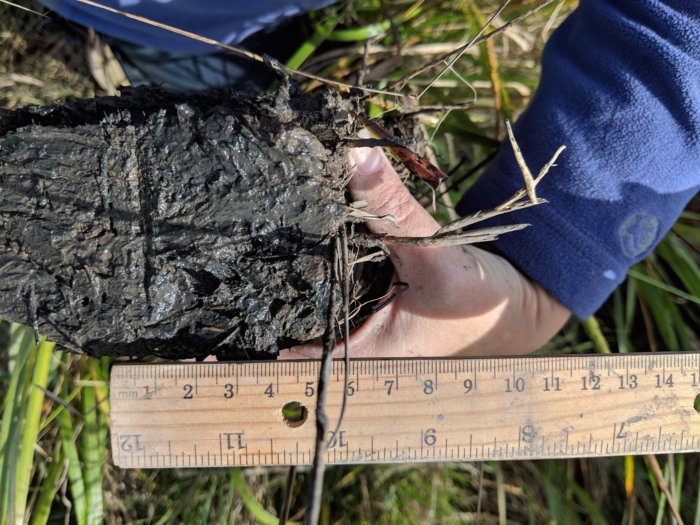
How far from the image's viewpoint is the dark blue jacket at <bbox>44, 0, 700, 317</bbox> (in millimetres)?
1170

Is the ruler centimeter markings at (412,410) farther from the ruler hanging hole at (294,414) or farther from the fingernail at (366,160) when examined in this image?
the fingernail at (366,160)

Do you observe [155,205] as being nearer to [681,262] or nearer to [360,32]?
[360,32]

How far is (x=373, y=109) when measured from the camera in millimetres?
1456

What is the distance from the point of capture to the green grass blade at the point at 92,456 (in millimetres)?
1402

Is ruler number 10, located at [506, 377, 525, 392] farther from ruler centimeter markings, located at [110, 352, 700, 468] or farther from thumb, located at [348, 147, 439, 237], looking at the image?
thumb, located at [348, 147, 439, 237]

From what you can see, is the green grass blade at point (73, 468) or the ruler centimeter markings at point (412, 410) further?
the green grass blade at point (73, 468)

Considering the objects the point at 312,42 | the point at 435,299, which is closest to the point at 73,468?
the point at 435,299

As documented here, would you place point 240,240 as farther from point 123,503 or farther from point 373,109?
point 123,503

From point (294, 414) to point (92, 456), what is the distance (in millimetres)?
745

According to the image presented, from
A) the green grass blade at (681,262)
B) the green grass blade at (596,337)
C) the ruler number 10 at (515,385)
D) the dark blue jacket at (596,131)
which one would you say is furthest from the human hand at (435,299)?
the green grass blade at (681,262)

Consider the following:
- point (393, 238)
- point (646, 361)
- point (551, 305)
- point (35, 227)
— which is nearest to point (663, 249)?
point (551, 305)

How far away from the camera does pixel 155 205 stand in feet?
2.99

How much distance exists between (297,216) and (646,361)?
84 centimetres

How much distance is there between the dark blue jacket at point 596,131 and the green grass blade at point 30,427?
914 mm
